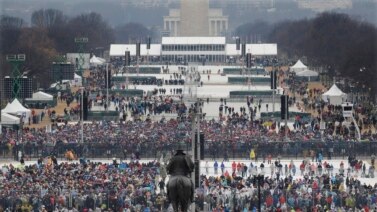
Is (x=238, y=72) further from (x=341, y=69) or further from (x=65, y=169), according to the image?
(x=65, y=169)

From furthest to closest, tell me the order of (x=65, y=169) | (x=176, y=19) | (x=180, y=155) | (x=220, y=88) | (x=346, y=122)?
(x=176, y=19) < (x=220, y=88) < (x=346, y=122) < (x=65, y=169) < (x=180, y=155)

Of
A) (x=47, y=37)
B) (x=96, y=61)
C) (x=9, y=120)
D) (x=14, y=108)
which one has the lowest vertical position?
(x=9, y=120)

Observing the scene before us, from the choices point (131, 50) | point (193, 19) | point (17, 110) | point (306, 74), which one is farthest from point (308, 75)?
point (193, 19)

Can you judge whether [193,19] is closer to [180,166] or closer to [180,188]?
[180,166]

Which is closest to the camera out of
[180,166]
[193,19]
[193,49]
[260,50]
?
[180,166]

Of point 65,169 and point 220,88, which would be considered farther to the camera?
point 220,88

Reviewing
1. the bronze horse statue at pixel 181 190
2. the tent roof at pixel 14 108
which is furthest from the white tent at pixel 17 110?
the bronze horse statue at pixel 181 190

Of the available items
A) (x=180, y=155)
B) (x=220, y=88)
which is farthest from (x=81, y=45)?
(x=180, y=155)
